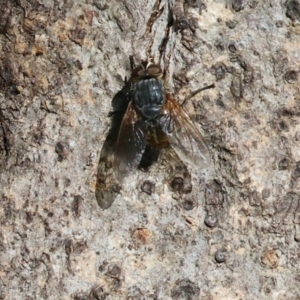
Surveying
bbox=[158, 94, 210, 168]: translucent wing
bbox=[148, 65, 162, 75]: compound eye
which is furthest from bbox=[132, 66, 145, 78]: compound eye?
bbox=[158, 94, 210, 168]: translucent wing

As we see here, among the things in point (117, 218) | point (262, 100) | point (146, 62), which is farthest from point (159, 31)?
point (117, 218)

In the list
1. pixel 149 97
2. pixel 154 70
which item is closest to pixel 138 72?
pixel 154 70

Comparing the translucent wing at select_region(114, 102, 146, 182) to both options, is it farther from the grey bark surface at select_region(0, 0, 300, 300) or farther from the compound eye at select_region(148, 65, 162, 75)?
the compound eye at select_region(148, 65, 162, 75)

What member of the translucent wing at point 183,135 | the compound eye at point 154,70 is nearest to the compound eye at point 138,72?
the compound eye at point 154,70

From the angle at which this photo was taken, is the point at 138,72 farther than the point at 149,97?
No

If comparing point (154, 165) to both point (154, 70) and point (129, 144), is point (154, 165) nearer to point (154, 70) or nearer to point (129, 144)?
point (129, 144)

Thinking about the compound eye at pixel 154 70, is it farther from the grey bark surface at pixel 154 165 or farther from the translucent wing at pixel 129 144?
the translucent wing at pixel 129 144
